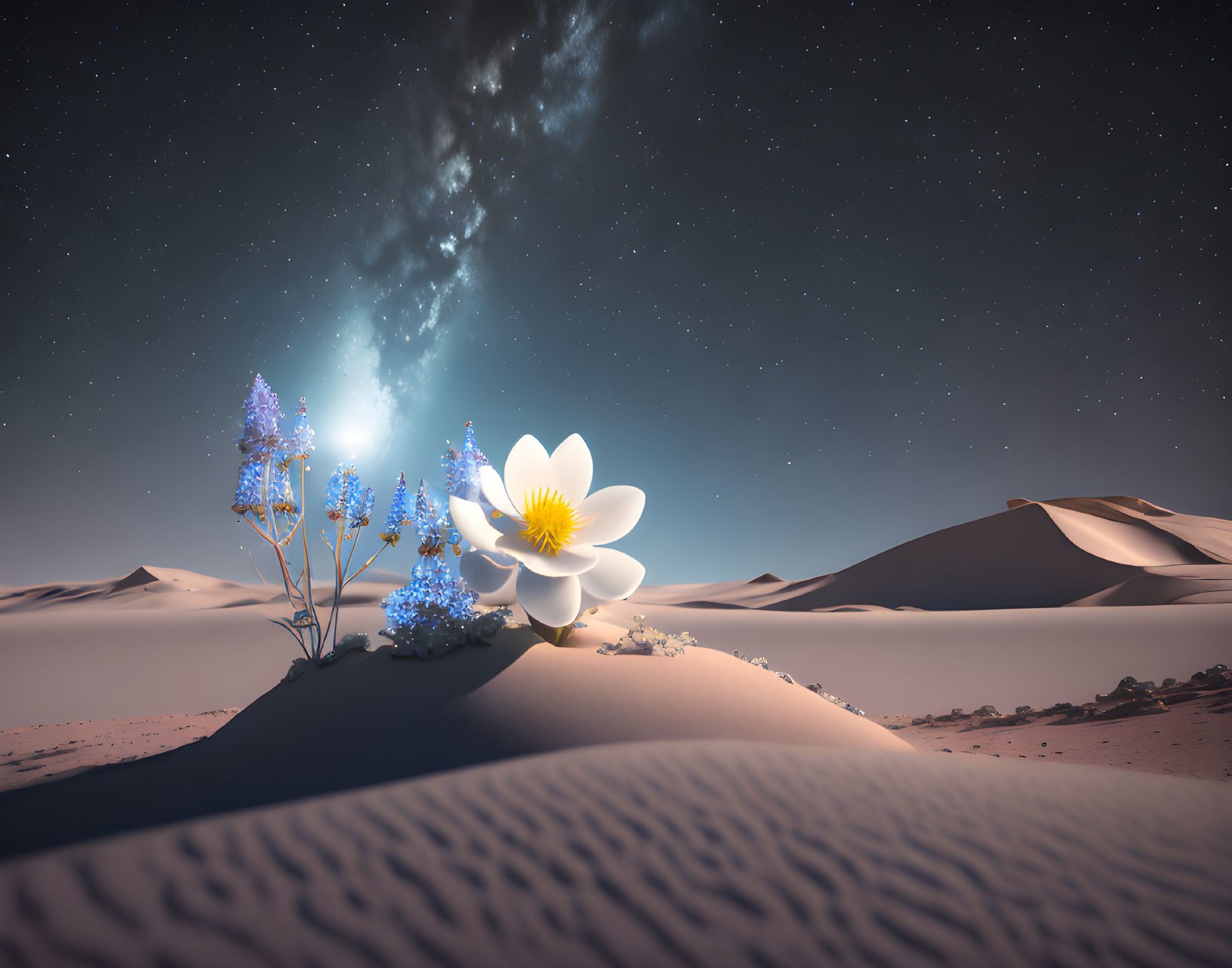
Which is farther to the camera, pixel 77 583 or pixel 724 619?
pixel 77 583

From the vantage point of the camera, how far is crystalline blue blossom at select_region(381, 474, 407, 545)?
3.81 metres

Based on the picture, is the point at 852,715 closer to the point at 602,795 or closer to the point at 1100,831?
the point at 1100,831

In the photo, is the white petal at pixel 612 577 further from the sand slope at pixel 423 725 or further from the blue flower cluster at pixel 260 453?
the blue flower cluster at pixel 260 453

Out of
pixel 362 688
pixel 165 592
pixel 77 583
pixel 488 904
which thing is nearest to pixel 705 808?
pixel 488 904

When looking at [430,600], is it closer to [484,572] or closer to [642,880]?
[484,572]

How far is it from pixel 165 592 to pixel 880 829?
3023 cm

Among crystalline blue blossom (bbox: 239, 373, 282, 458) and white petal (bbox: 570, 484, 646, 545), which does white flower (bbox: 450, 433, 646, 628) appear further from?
crystalline blue blossom (bbox: 239, 373, 282, 458)

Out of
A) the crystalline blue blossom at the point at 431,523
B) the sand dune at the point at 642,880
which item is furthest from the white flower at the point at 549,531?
the sand dune at the point at 642,880

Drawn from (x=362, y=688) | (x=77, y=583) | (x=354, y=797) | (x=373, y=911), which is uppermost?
(x=77, y=583)

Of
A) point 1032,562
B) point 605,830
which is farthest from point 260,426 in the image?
point 1032,562

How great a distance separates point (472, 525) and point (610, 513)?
0.74 m

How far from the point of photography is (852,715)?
135 inches

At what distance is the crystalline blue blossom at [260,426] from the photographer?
13.0 ft

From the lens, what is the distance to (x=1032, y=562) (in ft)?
57.8
